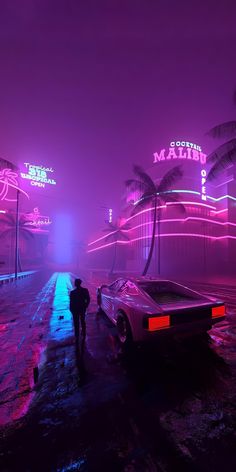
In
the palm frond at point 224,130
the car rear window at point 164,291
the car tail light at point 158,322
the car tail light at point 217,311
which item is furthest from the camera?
the palm frond at point 224,130

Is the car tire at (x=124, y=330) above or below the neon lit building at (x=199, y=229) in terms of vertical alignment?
below

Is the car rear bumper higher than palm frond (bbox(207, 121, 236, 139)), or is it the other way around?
palm frond (bbox(207, 121, 236, 139))

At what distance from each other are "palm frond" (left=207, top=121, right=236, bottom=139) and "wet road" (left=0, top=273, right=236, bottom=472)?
14.8 m

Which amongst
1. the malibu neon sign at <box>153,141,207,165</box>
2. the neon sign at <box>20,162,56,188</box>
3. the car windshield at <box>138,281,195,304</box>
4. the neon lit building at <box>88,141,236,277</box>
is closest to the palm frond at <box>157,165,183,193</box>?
the neon lit building at <box>88,141,236,277</box>

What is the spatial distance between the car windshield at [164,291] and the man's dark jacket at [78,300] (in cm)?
142

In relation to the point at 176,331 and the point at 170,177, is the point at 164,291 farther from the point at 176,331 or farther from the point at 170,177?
the point at 170,177

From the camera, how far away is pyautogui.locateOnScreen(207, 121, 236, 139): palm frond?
15.2 m

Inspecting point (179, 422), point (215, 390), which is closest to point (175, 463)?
point (179, 422)

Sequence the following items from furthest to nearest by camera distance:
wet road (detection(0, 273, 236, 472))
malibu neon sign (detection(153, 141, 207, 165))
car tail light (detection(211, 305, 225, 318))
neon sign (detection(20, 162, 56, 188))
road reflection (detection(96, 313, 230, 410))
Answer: neon sign (detection(20, 162, 56, 188)), malibu neon sign (detection(153, 141, 207, 165)), car tail light (detection(211, 305, 225, 318)), road reflection (detection(96, 313, 230, 410)), wet road (detection(0, 273, 236, 472))

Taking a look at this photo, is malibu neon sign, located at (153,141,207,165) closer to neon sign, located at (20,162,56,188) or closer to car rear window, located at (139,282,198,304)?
car rear window, located at (139,282,198,304)

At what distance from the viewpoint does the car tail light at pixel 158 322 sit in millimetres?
3775

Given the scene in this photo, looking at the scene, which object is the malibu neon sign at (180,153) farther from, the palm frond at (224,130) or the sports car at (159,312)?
the sports car at (159,312)

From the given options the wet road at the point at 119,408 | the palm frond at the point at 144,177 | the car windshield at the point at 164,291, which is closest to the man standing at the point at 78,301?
the wet road at the point at 119,408

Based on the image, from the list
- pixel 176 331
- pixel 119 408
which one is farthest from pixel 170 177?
pixel 119 408
